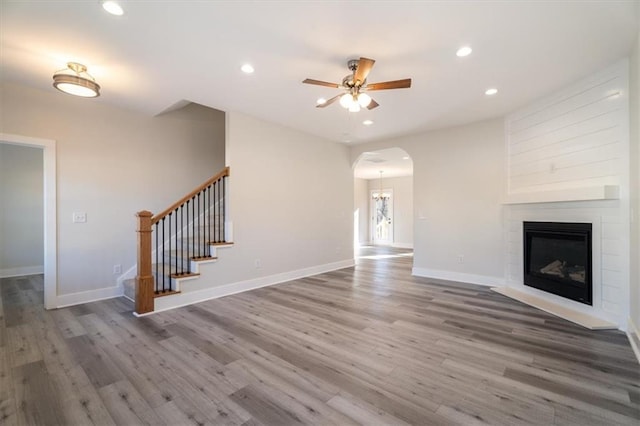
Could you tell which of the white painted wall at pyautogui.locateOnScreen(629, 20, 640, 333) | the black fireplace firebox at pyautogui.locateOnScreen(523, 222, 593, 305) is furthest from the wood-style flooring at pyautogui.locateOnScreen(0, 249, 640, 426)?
the black fireplace firebox at pyautogui.locateOnScreen(523, 222, 593, 305)

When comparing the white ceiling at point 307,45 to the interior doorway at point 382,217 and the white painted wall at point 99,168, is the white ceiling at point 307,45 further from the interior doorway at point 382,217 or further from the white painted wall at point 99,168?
the interior doorway at point 382,217

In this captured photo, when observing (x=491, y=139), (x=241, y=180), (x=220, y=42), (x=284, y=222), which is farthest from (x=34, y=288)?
(x=491, y=139)

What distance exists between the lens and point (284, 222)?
203 inches

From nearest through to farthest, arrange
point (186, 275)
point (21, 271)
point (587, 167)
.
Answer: point (587, 167)
point (186, 275)
point (21, 271)

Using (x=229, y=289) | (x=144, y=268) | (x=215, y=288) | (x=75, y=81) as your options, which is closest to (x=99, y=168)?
(x=75, y=81)

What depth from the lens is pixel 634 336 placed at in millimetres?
2562

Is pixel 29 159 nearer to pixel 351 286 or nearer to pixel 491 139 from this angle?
pixel 351 286

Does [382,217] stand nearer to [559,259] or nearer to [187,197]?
[559,259]

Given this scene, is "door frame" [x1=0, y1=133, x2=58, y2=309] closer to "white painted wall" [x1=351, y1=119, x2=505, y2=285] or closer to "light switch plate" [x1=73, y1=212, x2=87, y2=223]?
"light switch plate" [x1=73, y1=212, x2=87, y2=223]

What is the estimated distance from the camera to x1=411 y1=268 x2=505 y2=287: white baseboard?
15.4ft

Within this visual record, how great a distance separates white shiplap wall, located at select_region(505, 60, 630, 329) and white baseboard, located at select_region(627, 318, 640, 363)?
0.17 m

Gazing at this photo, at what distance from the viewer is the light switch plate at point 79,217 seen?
12.6ft

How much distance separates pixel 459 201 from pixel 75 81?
5.53m

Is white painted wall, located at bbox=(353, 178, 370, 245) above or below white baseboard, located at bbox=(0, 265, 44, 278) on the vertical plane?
above
